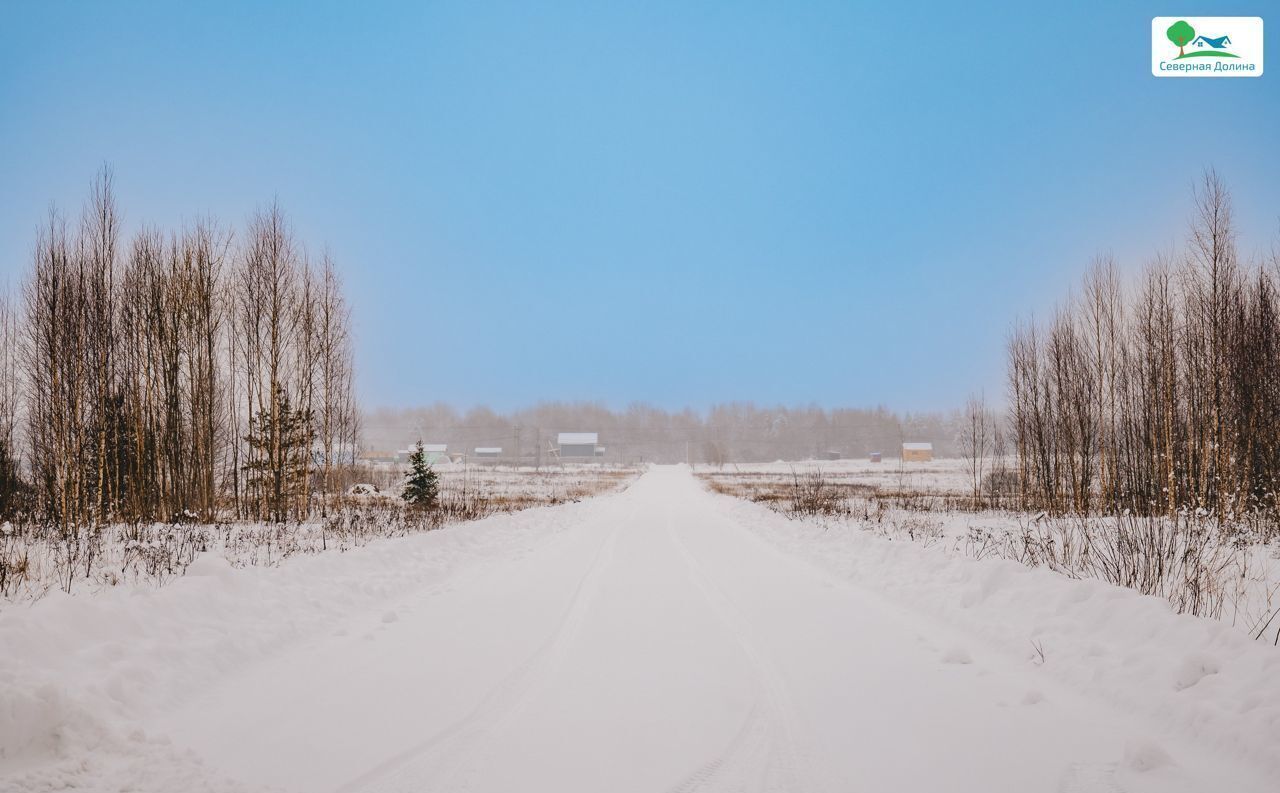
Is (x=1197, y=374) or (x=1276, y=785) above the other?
(x=1197, y=374)

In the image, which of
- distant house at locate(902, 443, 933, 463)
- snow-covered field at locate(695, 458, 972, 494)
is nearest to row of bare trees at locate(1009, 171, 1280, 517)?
snow-covered field at locate(695, 458, 972, 494)

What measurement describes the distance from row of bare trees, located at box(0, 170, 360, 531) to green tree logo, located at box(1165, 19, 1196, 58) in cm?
2633

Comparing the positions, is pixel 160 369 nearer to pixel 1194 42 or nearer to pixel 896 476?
pixel 1194 42

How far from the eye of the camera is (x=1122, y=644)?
16.6 feet

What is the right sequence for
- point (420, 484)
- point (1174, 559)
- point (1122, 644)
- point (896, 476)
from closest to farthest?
point (1122, 644), point (1174, 559), point (420, 484), point (896, 476)

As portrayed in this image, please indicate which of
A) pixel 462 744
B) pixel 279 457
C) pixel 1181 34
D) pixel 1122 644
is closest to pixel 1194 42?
pixel 1181 34

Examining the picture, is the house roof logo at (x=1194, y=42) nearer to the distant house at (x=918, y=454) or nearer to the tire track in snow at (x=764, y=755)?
the tire track in snow at (x=764, y=755)

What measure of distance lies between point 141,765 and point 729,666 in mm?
4202

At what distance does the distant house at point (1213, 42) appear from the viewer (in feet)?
50.7

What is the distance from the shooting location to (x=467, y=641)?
6.03 metres

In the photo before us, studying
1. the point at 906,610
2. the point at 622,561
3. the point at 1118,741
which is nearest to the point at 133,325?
the point at 622,561

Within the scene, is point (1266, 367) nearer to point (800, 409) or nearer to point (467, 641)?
point (467, 641)

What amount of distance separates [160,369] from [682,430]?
140788mm

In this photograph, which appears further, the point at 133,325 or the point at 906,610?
the point at 133,325
